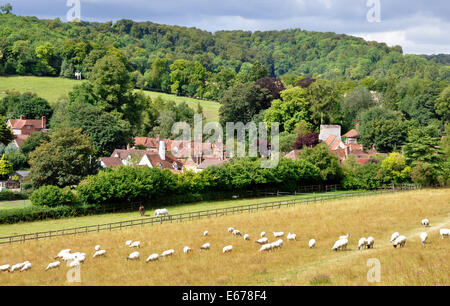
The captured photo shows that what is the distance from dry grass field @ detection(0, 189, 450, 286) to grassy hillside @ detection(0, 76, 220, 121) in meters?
78.8

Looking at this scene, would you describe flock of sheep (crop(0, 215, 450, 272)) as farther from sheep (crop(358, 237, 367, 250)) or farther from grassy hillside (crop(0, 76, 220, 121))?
grassy hillside (crop(0, 76, 220, 121))

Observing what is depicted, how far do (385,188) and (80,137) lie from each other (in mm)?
40104

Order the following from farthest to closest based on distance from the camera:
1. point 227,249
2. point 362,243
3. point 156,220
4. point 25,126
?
point 25,126 → point 156,220 → point 227,249 → point 362,243

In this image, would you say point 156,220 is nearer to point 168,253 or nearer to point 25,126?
point 168,253

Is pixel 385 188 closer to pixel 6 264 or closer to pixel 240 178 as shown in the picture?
pixel 240 178

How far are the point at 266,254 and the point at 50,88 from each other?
117029 mm

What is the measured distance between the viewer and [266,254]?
28.2m

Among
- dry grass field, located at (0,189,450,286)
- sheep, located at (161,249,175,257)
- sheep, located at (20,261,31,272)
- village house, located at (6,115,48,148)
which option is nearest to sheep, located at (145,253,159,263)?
dry grass field, located at (0,189,450,286)

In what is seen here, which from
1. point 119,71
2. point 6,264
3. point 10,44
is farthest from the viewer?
point 10,44

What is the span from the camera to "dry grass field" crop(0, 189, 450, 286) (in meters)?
22.4

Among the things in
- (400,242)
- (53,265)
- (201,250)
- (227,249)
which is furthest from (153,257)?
(400,242)

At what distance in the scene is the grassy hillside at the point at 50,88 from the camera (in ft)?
410

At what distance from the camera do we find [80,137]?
6297 cm
